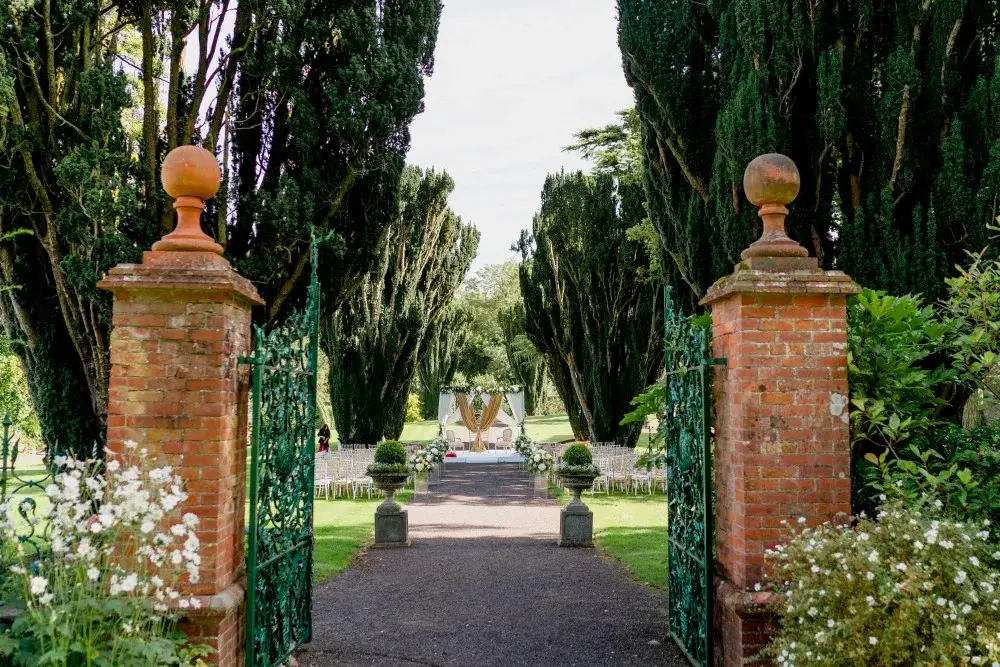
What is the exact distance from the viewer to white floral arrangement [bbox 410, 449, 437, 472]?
13989mm

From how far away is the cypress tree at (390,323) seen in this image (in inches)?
814

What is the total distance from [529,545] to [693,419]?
21.1ft

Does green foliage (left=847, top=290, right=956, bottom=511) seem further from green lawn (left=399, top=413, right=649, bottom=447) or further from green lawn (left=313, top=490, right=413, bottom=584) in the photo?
green lawn (left=399, top=413, right=649, bottom=447)

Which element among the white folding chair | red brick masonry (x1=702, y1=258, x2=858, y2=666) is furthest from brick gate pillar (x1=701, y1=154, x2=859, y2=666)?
the white folding chair

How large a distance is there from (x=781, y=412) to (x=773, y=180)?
1436 millimetres

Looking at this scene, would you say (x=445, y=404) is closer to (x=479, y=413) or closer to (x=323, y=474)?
(x=479, y=413)

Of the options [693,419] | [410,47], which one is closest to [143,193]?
[410,47]

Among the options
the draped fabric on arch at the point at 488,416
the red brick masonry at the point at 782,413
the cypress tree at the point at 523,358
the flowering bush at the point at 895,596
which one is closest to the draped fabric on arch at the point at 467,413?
the draped fabric on arch at the point at 488,416

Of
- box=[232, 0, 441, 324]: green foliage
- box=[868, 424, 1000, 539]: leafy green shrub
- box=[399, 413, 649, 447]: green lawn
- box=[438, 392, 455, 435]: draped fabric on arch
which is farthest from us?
box=[399, 413, 649, 447]: green lawn

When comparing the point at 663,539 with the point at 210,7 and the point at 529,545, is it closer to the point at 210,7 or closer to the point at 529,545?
the point at 529,545

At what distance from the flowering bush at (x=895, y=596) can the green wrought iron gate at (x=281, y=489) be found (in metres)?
2.94

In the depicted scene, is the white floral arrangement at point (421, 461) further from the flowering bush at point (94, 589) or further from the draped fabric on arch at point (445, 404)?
the draped fabric on arch at point (445, 404)

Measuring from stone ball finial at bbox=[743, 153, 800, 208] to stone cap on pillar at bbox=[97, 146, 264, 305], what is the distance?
10.2 ft

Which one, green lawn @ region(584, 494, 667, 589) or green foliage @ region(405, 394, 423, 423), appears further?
green foliage @ region(405, 394, 423, 423)
